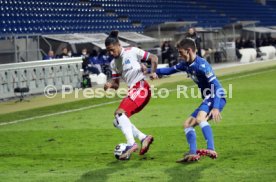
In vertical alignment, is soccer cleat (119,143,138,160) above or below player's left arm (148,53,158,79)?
below

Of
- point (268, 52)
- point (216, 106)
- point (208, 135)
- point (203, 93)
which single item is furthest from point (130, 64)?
point (268, 52)

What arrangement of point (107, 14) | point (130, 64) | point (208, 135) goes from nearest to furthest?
point (208, 135)
point (130, 64)
point (107, 14)

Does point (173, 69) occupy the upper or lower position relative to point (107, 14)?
upper

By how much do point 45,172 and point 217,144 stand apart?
3.10 meters

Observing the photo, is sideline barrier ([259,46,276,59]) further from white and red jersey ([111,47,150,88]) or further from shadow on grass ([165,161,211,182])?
shadow on grass ([165,161,211,182])

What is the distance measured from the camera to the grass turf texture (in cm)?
785

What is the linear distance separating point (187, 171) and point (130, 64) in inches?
88.3

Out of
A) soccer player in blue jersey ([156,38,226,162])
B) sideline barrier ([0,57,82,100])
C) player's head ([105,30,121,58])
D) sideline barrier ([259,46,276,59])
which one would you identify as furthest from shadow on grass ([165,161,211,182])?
sideline barrier ([259,46,276,59])

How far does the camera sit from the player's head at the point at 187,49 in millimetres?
8430

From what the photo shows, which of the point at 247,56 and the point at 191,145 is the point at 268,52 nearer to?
the point at 247,56

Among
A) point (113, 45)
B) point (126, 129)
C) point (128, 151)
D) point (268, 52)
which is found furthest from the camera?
point (268, 52)

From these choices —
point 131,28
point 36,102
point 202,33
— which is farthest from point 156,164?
point 202,33

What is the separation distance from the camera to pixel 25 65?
22.3 meters

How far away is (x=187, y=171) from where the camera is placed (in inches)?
309
